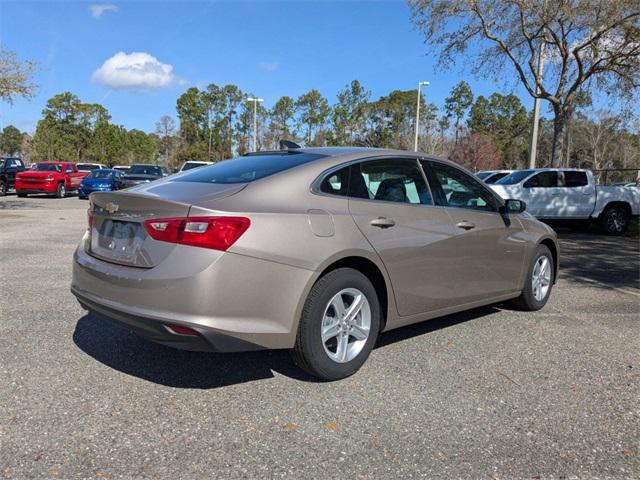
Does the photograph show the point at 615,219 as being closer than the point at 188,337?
No

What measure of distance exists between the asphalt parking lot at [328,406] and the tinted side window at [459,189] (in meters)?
1.20

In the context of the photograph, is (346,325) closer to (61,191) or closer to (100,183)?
(100,183)

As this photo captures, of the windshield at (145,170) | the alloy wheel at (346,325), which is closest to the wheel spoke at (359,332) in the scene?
the alloy wheel at (346,325)

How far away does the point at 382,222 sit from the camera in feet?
12.7

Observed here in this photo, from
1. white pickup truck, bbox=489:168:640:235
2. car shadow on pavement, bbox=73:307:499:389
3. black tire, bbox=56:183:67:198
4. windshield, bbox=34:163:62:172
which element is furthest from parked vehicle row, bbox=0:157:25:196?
car shadow on pavement, bbox=73:307:499:389

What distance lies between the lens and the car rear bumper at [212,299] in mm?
3020

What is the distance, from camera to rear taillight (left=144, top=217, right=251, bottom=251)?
3068 millimetres

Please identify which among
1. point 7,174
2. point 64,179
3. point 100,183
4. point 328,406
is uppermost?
point 7,174

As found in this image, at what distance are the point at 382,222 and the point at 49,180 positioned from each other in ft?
81.2

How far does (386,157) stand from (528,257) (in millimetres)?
2191

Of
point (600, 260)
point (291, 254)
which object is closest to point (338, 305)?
point (291, 254)

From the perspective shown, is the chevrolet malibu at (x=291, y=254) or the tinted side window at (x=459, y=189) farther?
the tinted side window at (x=459, y=189)

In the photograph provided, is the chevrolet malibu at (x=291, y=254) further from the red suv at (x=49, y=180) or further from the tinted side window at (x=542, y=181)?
the red suv at (x=49, y=180)

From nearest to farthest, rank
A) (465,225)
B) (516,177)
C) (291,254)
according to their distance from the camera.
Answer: (291,254) < (465,225) < (516,177)
